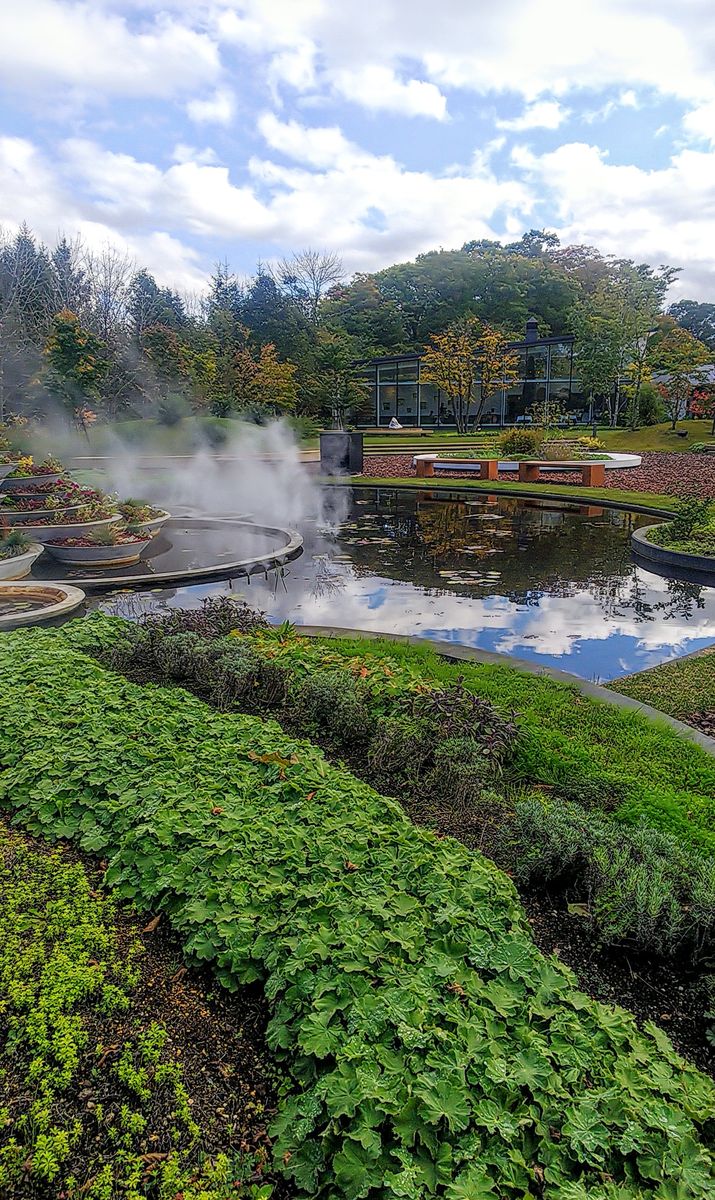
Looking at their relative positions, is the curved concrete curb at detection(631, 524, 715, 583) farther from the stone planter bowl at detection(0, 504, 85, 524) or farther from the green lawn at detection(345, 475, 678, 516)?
the stone planter bowl at detection(0, 504, 85, 524)

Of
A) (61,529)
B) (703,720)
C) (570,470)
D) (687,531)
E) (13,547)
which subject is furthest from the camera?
(570,470)

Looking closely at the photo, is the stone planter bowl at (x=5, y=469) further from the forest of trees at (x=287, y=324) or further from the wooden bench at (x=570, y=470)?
the wooden bench at (x=570, y=470)

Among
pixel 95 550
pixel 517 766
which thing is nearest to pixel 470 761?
pixel 517 766

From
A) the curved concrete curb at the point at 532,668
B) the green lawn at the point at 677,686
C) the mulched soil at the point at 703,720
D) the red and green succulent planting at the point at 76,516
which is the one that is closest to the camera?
the curved concrete curb at the point at 532,668

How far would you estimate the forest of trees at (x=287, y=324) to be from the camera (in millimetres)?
28094

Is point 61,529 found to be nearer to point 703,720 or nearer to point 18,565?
point 18,565

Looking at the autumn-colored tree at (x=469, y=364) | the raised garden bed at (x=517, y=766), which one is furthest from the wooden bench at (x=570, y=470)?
the autumn-colored tree at (x=469, y=364)

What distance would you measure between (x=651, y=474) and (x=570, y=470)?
218 centimetres

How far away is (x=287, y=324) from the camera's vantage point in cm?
3666

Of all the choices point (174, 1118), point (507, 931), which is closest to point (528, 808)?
point (507, 931)

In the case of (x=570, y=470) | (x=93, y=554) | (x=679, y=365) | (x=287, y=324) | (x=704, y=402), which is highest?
(x=287, y=324)

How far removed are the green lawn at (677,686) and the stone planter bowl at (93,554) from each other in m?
6.75

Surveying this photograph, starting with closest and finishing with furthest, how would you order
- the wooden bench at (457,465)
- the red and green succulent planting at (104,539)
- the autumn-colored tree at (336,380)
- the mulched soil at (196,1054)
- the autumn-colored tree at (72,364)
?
the mulched soil at (196,1054), the red and green succulent planting at (104,539), the wooden bench at (457,465), the autumn-colored tree at (72,364), the autumn-colored tree at (336,380)

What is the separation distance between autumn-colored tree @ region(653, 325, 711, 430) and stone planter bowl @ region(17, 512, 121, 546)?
2602cm
